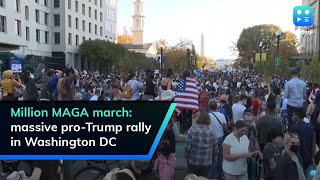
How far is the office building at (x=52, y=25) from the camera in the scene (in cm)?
4878

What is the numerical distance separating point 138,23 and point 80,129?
6197 inches

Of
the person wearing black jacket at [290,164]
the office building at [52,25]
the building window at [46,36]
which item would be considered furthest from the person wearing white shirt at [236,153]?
the building window at [46,36]

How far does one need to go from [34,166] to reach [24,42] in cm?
5379

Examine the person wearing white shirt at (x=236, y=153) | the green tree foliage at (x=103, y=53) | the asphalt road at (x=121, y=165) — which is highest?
the green tree foliage at (x=103, y=53)

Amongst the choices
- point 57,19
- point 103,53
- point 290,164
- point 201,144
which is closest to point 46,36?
point 57,19

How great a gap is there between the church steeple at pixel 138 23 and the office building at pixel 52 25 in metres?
72.8

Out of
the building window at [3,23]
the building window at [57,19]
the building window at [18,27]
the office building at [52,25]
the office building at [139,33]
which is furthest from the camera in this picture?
the office building at [139,33]

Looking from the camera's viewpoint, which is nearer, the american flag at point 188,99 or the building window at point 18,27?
the american flag at point 188,99

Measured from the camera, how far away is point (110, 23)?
9188cm

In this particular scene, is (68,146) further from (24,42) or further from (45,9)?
(45,9)

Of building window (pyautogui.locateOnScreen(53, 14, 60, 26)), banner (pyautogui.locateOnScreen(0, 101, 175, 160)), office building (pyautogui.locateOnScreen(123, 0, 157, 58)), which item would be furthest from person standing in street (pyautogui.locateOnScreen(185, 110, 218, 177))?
office building (pyautogui.locateOnScreen(123, 0, 157, 58))

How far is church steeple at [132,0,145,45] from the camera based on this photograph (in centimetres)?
15488

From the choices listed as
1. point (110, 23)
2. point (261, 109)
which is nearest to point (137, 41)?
point (110, 23)

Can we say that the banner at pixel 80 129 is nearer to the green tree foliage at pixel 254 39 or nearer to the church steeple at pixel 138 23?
the green tree foliage at pixel 254 39
